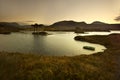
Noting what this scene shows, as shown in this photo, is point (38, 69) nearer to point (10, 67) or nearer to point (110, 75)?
point (10, 67)

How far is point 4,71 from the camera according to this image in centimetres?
2631

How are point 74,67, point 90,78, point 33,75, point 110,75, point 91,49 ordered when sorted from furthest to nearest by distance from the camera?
A: 1. point 91,49
2. point 74,67
3. point 110,75
4. point 90,78
5. point 33,75

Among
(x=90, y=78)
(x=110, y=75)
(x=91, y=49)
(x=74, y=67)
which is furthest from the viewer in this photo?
(x=91, y=49)

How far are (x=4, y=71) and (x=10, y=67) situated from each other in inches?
69.6

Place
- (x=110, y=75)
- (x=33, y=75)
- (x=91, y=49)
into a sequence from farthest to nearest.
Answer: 1. (x=91, y=49)
2. (x=110, y=75)
3. (x=33, y=75)

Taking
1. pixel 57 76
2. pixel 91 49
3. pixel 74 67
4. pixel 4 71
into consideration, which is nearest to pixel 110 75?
pixel 74 67

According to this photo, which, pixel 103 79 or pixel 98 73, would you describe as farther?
pixel 98 73

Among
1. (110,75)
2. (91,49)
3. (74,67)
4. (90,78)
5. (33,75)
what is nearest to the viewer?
(33,75)

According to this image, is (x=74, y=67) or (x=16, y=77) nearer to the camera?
(x=16, y=77)

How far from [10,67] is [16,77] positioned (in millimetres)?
4774

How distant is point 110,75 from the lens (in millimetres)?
27016

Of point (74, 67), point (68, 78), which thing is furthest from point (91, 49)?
point (68, 78)

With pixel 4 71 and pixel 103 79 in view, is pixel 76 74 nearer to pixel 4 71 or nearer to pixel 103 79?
pixel 103 79

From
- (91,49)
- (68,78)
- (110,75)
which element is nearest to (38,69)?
(68,78)
